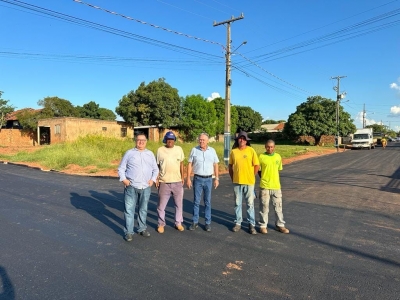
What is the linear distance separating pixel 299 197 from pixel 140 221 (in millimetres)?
4942

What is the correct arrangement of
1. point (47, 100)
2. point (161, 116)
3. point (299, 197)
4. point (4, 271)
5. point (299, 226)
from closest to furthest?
1. point (4, 271)
2. point (299, 226)
3. point (299, 197)
4. point (161, 116)
5. point (47, 100)

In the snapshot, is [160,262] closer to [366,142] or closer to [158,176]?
[158,176]

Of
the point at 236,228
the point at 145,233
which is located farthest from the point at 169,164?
the point at 236,228

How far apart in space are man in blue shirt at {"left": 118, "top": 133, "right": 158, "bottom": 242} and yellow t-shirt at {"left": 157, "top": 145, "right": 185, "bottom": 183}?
22 cm

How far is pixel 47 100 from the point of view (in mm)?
42938

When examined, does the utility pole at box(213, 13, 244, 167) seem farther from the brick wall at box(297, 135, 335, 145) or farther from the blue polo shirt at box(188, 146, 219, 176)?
the brick wall at box(297, 135, 335, 145)

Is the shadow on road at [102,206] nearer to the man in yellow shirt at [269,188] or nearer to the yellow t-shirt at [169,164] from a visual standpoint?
the yellow t-shirt at [169,164]

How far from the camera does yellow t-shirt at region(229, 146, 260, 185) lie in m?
4.89

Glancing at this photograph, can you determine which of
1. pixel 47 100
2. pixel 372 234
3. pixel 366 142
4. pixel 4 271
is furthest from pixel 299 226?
pixel 47 100

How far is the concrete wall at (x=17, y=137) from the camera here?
31641 mm

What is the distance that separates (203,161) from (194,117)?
35989 millimetres

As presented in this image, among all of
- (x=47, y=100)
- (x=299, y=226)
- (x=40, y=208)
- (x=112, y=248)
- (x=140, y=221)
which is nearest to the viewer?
(x=112, y=248)

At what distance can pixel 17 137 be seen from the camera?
32719mm

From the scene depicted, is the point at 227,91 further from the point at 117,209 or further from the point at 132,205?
the point at 132,205
